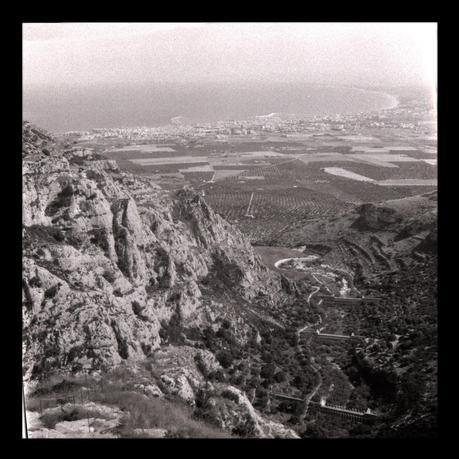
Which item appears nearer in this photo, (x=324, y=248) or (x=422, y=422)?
(x=422, y=422)

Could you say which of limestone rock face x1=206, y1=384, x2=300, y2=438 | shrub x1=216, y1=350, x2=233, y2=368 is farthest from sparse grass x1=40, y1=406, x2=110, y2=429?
shrub x1=216, y1=350, x2=233, y2=368

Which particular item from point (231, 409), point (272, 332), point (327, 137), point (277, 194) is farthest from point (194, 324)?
point (327, 137)

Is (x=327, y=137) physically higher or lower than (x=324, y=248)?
higher

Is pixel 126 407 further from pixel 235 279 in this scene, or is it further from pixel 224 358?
pixel 235 279

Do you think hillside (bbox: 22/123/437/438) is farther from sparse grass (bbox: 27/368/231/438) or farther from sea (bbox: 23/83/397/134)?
sea (bbox: 23/83/397/134)
